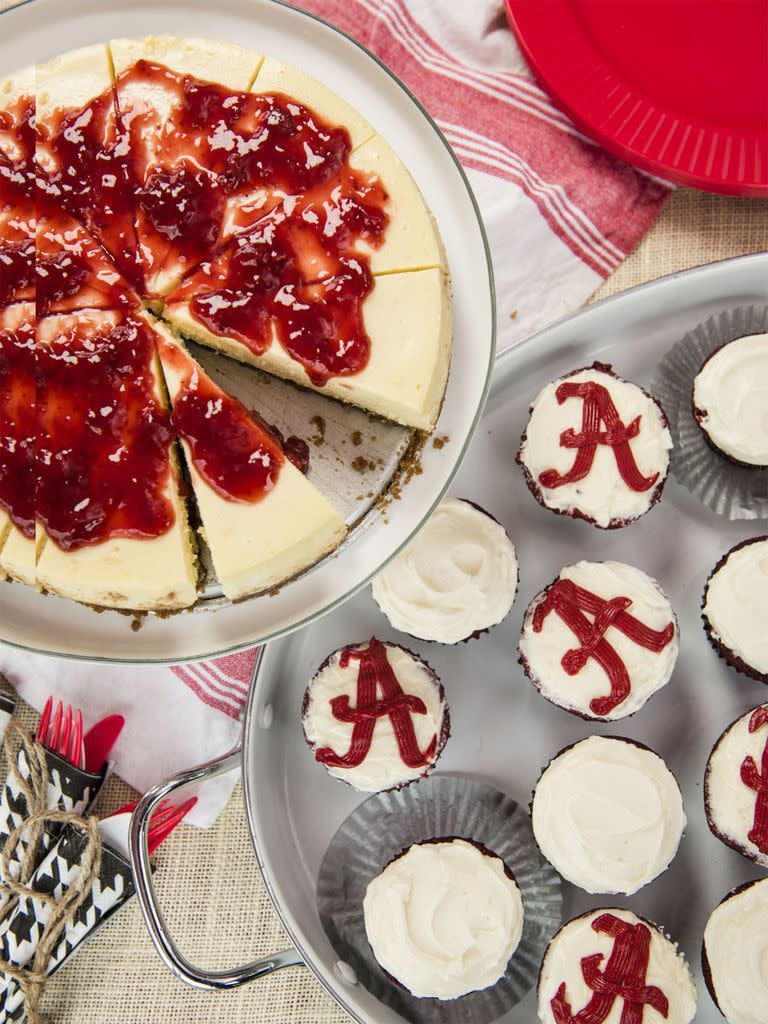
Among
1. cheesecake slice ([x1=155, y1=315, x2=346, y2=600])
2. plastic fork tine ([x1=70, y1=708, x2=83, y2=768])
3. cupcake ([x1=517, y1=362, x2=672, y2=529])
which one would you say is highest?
cupcake ([x1=517, y1=362, x2=672, y2=529])

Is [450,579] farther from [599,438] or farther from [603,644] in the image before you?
[599,438]

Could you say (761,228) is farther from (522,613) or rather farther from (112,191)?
(112,191)

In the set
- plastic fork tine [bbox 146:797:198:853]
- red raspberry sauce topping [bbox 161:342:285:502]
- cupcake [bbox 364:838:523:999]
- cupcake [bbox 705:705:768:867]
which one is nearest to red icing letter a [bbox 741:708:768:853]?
cupcake [bbox 705:705:768:867]

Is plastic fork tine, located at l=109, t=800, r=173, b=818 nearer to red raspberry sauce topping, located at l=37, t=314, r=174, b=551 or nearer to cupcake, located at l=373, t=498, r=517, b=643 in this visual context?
cupcake, located at l=373, t=498, r=517, b=643

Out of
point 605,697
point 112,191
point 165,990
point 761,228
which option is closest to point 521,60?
point 761,228

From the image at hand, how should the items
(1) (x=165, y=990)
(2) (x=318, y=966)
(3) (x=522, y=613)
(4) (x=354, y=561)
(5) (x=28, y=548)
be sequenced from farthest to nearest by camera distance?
(1) (x=165, y=990), (3) (x=522, y=613), (2) (x=318, y=966), (4) (x=354, y=561), (5) (x=28, y=548)

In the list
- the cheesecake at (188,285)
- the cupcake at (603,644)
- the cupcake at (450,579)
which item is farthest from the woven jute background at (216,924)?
the cheesecake at (188,285)
